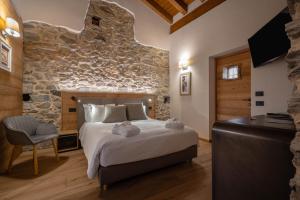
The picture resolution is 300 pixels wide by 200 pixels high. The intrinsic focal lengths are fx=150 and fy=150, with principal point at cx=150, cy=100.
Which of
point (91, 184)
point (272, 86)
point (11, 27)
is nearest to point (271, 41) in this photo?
point (272, 86)

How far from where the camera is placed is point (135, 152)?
1917mm

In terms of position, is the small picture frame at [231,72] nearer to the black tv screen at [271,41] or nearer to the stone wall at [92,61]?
the black tv screen at [271,41]

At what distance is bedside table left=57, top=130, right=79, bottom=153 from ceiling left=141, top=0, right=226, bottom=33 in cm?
412

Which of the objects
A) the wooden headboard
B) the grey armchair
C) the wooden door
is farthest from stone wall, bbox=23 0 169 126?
the wooden door

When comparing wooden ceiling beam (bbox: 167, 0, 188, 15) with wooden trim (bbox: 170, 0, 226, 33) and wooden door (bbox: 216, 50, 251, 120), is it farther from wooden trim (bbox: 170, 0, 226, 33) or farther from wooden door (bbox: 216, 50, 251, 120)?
wooden door (bbox: 216, 50, 251, 120)

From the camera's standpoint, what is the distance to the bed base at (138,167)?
175 centimetres

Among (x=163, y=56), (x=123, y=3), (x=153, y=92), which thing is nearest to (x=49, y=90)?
(x=153, y=92)

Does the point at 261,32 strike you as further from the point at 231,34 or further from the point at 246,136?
the point at 246,136

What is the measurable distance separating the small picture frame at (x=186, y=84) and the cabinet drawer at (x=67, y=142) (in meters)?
3.01

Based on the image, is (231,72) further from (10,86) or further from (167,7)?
(10,86)

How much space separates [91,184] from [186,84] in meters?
3.39

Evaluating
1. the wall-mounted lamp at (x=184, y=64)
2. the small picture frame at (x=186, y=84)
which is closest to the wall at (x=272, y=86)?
the small picture frame at (x=186, y=84)

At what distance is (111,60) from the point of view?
13.1 feet

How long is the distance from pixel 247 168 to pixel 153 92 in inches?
151
